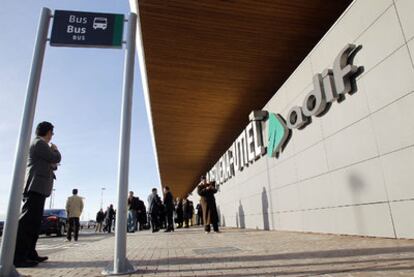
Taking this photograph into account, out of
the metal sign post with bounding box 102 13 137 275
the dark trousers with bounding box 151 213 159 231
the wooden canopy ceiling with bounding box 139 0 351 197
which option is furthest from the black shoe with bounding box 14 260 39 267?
the dark trousers with bounding box 151 213 159 231

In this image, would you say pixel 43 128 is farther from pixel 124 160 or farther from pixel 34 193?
pixel 124 160

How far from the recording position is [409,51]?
14.2 ft

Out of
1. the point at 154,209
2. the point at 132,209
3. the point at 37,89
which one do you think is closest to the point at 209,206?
the point at 154,209

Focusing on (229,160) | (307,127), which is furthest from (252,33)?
(229,160)

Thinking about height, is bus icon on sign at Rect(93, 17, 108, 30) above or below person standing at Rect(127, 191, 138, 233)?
above

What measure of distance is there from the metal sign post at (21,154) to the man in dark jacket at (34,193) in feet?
3.04

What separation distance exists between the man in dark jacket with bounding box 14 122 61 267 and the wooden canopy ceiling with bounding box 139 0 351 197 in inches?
167

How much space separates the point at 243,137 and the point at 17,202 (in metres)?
10.2

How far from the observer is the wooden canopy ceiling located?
7.20m

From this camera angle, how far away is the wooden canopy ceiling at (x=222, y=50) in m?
7.20

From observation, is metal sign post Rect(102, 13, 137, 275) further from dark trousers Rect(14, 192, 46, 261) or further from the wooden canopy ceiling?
the wooden canopy ceiling

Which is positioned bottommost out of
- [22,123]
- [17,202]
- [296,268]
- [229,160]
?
[296,268]

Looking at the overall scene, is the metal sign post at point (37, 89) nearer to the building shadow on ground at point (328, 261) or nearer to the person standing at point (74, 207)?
the building shadow on ground at point (328, 261)

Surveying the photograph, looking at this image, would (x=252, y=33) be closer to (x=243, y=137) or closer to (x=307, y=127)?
(x=307, y=127)
